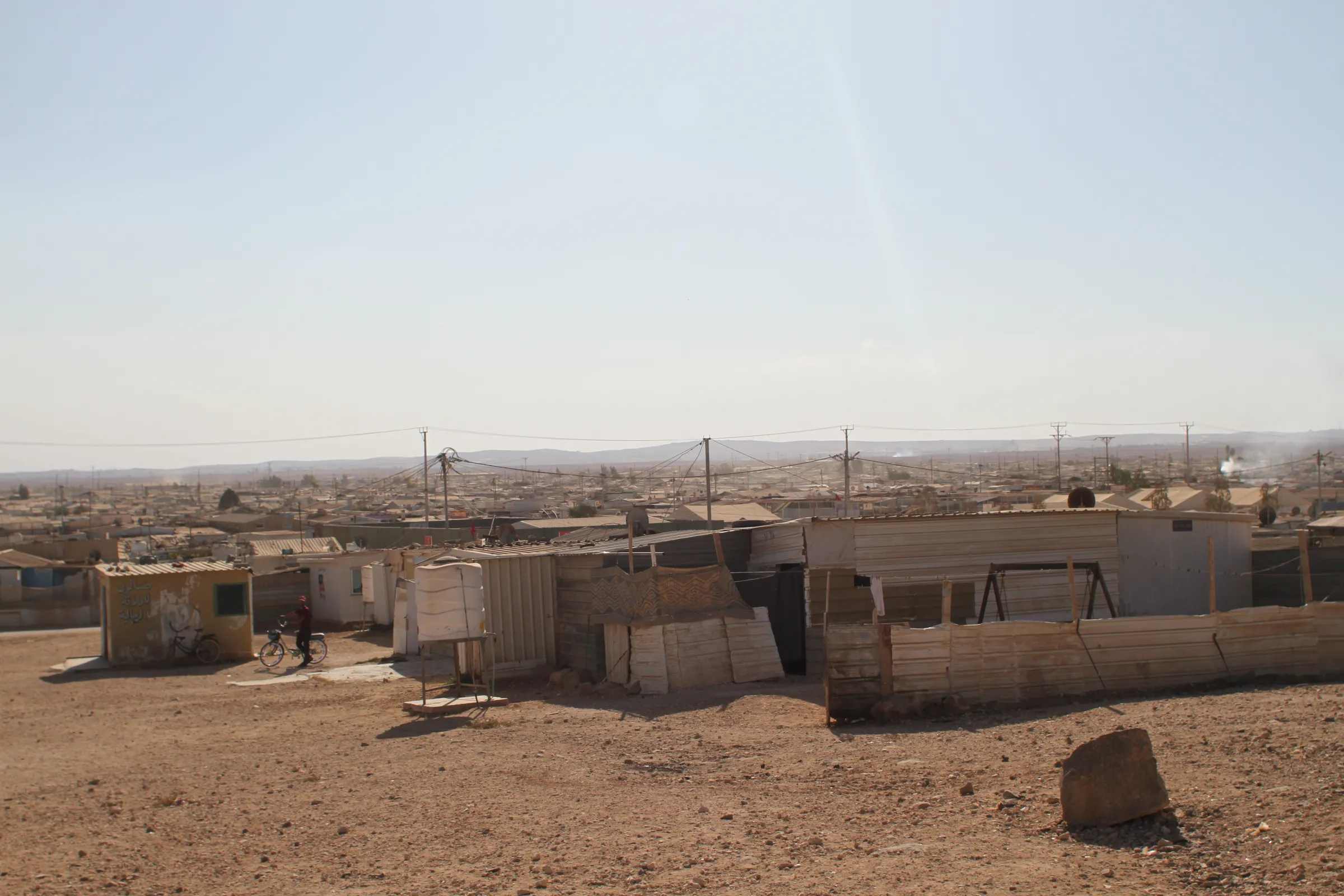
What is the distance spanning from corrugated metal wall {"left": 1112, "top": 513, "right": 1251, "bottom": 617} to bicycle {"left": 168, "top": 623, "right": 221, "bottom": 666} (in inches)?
719

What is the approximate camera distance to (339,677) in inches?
805

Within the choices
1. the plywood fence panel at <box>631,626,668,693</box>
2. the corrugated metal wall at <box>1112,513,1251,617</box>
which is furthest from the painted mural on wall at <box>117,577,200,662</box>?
the corrugated metal wall at <box>1112,513,1251,617</box>

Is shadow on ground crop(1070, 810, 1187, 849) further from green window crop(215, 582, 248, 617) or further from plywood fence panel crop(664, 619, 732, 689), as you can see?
green window crop(215, 582, 248, 617)

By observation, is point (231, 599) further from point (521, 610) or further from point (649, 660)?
point (649, 660)

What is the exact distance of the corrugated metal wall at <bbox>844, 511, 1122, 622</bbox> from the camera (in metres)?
18.7

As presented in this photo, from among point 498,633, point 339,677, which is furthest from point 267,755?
point 339,677

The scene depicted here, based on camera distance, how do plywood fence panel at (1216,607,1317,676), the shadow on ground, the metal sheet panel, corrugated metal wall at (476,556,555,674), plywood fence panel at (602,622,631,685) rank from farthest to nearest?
the metal sheet panel → corrugated metal wall at (476,556,555,674) → plywood fence panel at (602,622,631,685) → plywood fence panel at (1216,607,1317,676) → the shadow on ground

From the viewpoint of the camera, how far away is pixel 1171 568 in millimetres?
20906

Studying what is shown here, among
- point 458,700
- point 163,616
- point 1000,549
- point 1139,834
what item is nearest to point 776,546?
point 1000,549

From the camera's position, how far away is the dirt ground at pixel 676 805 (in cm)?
725

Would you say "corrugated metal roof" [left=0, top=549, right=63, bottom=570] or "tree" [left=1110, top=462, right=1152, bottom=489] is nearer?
"corrugated metal roof" [left=0, top=549, right=63, bottom=570]

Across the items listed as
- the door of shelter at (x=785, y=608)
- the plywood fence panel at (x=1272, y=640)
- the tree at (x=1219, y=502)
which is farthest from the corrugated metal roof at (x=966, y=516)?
the tree at (x=1219, y=502)

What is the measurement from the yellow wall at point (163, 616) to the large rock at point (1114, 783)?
798 inches

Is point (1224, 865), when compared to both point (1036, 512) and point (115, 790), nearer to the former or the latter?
point (115, 790)
